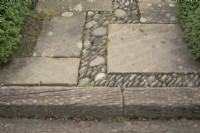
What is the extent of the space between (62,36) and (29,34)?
407 millimetres

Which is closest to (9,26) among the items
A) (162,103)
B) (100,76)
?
(100,76)

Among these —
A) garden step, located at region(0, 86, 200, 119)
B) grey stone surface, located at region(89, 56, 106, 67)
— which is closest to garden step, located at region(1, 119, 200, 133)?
garden step, located at region(0, 86, 200, 119)

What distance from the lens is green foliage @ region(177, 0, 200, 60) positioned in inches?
139

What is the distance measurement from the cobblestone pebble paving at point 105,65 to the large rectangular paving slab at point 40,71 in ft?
0.38

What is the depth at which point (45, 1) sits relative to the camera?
4.68m

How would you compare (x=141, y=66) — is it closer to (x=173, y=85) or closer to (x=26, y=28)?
(x=173, y=85)

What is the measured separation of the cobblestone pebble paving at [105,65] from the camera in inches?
138

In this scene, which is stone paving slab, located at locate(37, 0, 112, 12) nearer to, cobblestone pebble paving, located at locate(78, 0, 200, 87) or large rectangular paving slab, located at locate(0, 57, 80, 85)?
cobblestone pebble paving, located at locate(78, 0, 200, 87)

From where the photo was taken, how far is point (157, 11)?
4.47 meters

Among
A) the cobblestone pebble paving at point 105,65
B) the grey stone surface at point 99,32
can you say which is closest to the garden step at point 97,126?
the cobblestone pebble paving at point 105,65

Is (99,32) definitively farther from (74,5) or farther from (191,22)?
(191,22)

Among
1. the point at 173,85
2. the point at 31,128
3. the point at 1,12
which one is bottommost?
the point at 31,128

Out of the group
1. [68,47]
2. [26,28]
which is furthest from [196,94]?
[26,28]

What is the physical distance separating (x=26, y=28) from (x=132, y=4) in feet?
4.85
